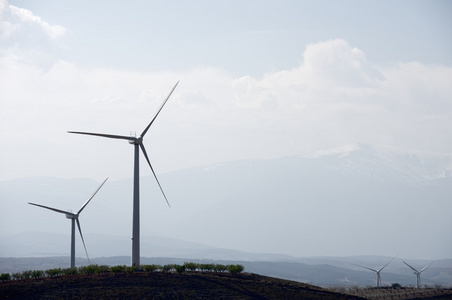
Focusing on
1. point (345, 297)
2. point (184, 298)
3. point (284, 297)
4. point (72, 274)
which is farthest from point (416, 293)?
point (72, 274)

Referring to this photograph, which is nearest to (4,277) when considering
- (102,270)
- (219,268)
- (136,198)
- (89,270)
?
(89,270)

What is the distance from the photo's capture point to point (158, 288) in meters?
106

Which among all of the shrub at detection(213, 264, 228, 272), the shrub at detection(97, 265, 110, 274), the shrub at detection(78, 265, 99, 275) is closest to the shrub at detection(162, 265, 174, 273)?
the shrub at detection(213, 264, 228, 272)

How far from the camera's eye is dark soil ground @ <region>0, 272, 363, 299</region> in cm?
10125

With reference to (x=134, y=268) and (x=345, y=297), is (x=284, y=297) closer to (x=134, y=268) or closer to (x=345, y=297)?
(x=345, y=297)

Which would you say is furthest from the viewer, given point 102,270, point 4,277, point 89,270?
point 102,270

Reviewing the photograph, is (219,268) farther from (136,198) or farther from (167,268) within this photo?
(136,198)

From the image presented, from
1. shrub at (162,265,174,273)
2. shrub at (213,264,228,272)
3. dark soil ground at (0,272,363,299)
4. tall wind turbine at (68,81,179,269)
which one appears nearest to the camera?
dark soil ground at (0,272,363,299)

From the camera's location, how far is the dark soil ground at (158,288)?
101250mm

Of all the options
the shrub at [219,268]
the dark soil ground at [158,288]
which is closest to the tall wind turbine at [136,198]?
the dark soil ground at [158,288]

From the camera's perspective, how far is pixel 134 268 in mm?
115438

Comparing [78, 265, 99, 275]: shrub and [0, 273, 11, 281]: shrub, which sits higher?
[78, 265, 99, 275]: shrub

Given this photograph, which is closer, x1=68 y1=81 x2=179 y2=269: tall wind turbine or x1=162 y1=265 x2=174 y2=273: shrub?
x1=68 y1=81 x2=179 y2=269: tall wind turbine

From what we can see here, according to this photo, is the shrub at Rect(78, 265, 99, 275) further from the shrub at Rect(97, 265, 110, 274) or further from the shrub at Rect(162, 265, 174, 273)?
the shrub at Rect(162, 265, 174, 273)
